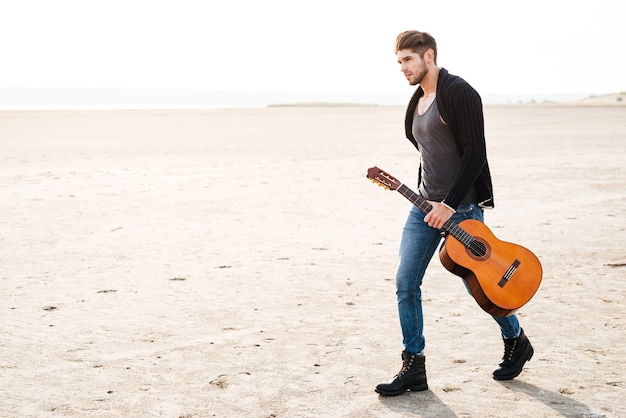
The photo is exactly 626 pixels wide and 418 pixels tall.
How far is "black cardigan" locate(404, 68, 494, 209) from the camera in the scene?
15.5ft

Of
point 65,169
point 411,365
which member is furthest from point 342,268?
point 65,169

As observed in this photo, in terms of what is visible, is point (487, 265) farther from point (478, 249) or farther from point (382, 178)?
point (382, 178)

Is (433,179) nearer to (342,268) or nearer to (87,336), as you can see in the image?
(87,336)

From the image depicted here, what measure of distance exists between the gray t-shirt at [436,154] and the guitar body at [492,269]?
243mm

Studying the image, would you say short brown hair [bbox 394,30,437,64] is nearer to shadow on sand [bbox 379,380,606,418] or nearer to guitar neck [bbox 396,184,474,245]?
guitar neck [bbox 396,184,474,245]

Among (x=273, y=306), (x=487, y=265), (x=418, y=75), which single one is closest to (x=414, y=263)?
(x=487, y=265)

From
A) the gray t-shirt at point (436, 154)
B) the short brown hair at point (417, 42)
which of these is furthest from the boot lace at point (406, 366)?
the short brown hair at point (417, 42)

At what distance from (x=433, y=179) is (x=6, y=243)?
653cm

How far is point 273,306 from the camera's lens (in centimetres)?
714

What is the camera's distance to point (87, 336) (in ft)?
20.6

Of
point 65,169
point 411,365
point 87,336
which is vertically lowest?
point 65,169

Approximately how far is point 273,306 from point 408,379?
2234mm

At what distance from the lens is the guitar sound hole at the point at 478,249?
4984 millimetres

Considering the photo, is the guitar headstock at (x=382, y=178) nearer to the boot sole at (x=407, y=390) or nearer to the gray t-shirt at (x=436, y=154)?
the gray t-shirt at (x=436, y=154)
